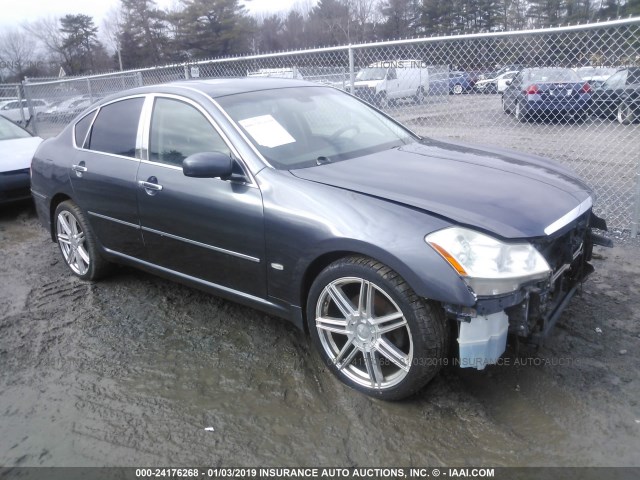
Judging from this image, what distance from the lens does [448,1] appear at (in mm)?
49594

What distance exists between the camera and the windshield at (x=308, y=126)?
10.5ft

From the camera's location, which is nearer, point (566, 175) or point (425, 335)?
point (425, 335)

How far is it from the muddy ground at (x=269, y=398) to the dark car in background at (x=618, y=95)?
2.46 meters

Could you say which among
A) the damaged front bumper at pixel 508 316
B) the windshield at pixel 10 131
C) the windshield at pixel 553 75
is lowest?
the damaged front bumper at pixel 508 316

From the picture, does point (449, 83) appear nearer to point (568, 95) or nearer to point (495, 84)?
point (495, 84)

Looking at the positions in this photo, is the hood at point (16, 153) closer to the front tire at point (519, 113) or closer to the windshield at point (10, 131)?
the windshield at point (10, 131)

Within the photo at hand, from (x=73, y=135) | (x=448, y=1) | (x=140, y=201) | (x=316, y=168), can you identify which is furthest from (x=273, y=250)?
(x=448, y=1)

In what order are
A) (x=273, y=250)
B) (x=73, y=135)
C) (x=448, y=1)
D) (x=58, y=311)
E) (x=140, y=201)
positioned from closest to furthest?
(x=273, y=250) → (x=140, y=201) → (x=58, y=311) → (x=73, y=135) → (x=448, y=1)

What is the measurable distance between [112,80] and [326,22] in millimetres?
50722

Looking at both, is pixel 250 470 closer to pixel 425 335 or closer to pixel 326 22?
pixel 425 335

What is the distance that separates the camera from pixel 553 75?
5.87 m

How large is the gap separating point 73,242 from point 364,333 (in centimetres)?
303

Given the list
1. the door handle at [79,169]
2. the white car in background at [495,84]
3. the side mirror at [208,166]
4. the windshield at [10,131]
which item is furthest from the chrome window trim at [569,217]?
the windshield at [10,131]

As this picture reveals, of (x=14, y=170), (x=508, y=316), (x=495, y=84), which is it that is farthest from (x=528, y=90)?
(x=14, y=170)
